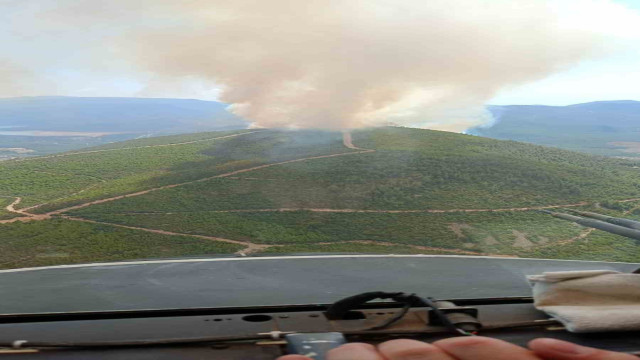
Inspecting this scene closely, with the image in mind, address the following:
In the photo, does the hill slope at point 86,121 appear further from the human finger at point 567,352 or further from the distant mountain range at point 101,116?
the human finger at point 567,352

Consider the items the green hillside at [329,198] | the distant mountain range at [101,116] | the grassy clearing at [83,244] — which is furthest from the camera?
the distant mountain range at [101,116]

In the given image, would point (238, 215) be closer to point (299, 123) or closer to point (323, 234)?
point (323, 234)

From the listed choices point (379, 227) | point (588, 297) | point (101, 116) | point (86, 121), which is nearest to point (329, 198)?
point (379, 227)

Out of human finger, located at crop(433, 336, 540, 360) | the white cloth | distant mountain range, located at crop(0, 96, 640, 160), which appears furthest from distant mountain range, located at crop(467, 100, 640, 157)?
human finger, located at crop(433, 336, 540, 360)

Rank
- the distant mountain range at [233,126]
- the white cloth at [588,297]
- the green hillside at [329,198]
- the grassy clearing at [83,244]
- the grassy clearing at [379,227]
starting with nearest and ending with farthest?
the white cloth at [588,297] < the grassy clearing at [379,227] < the grassy clearing at [83,244] < the green hillside at [329,198] < the distant mountain range at [233,126]

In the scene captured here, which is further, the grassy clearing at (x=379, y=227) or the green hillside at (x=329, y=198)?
the green hillside at (x=329, y=198)

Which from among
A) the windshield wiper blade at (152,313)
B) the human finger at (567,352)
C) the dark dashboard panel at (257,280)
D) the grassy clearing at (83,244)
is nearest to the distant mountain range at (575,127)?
the grassy clearing at (83,244)
